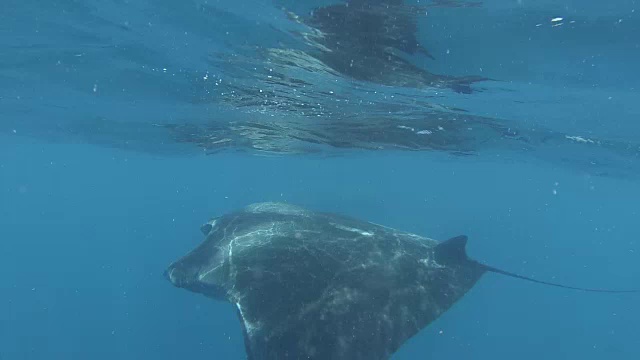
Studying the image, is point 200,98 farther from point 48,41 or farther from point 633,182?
point 633,182

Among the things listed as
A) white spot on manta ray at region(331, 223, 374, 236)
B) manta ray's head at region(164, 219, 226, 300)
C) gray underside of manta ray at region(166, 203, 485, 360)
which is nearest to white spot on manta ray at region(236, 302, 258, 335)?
gray underside of manta ray at region(166, 203, 485, 360)

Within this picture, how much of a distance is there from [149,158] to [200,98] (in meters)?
34.0

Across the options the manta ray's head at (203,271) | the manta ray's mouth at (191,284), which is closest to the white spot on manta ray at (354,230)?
the manta ray's head at (203,271)

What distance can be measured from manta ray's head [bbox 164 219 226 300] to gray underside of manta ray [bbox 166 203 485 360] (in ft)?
0.09

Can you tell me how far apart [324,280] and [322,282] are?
4.2 inches

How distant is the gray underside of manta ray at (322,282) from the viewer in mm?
8383

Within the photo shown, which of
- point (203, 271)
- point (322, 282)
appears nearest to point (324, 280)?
point (322, 282)

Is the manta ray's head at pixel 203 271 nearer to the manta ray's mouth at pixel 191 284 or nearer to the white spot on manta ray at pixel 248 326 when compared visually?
the manta ray's mouth at pixel 191 284

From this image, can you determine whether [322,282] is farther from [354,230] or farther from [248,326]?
[354,230]

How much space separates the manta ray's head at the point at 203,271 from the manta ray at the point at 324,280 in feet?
0.09

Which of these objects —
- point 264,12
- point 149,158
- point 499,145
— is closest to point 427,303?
point 264,12

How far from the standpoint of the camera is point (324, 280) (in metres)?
9.95

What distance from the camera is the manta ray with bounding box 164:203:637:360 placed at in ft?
27.6

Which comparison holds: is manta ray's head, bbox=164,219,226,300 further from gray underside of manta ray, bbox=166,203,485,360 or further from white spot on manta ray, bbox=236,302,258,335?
white spot on manta ray, bbox=236,302,258,335
